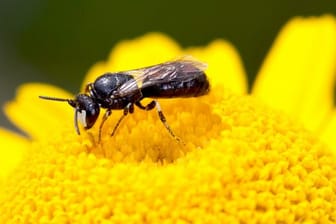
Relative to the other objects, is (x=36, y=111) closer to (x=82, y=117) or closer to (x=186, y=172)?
(x=82, y=117)

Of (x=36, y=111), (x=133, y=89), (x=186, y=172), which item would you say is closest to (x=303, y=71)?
(x=36, y=111)

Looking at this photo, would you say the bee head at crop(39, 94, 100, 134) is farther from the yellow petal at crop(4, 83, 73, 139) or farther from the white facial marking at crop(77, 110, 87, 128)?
the yellow petal at crop(4, 83, 73, 139)

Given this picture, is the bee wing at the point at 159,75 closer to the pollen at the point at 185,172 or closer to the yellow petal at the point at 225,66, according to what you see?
the pollen at the point at 185,172

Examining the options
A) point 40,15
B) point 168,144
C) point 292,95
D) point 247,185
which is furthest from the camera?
point 40,15

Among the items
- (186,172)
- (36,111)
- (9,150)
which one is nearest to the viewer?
(186,172)

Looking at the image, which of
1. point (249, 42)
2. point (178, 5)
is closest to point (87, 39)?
point (178, 5)

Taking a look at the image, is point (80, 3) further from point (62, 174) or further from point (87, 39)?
point (62, 174)

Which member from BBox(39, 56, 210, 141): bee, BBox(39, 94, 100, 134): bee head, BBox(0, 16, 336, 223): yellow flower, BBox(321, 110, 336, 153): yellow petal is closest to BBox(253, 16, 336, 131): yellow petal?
BBox(321, 110, 336, 153): yellow petal
